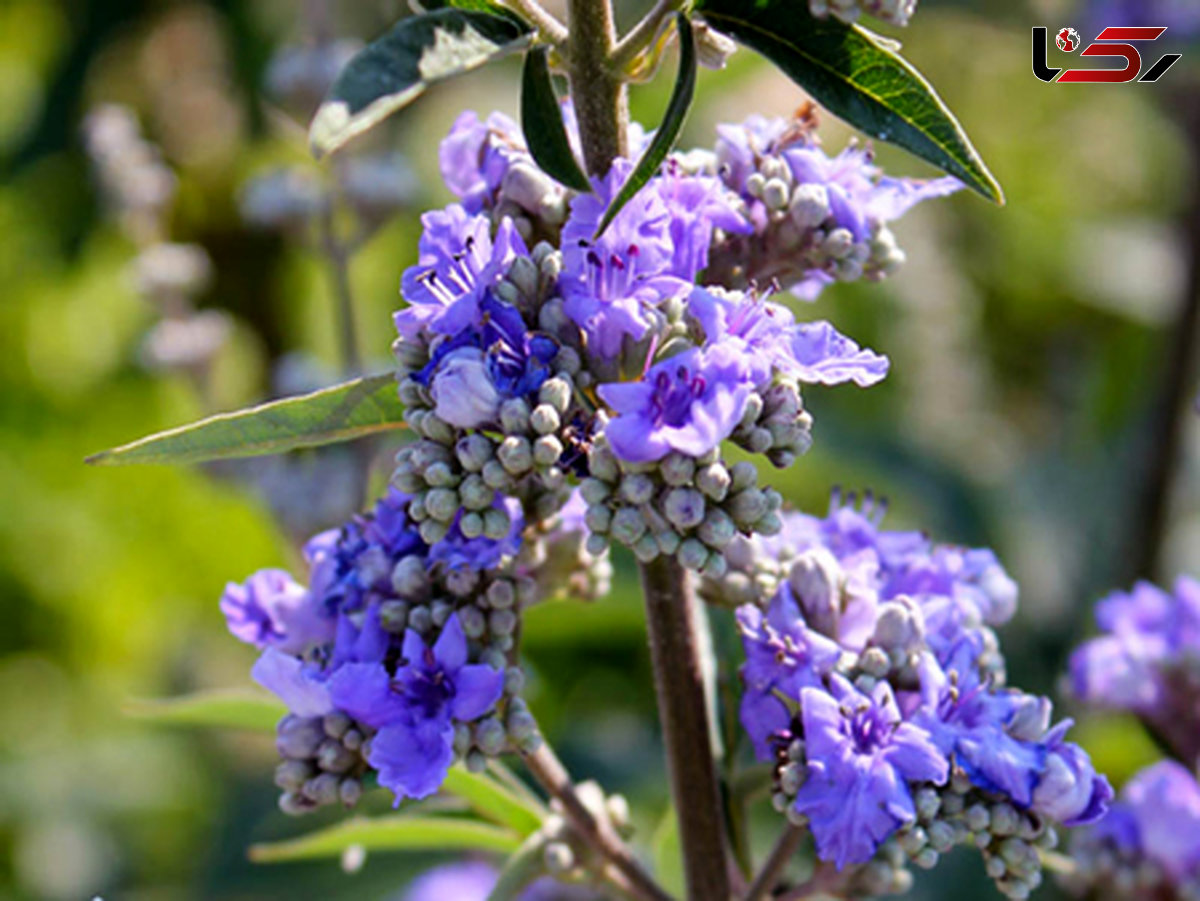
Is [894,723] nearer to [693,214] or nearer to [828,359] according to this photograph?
[828,359]

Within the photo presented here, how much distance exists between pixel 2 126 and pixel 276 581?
4.86 meters

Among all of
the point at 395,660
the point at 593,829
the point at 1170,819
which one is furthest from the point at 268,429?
the point at 1170,819

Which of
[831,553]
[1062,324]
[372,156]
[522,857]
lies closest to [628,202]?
[831,553]

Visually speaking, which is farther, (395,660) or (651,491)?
(395,660)

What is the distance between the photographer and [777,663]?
1.73 m

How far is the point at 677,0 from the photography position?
5.10 feet

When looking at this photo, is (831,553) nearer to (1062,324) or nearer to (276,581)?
(276,581)

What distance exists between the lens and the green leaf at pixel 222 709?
2117 mm

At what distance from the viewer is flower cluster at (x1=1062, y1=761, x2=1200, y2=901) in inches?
86.8

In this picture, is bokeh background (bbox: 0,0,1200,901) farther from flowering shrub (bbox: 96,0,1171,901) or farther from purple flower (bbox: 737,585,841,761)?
purple flower (bbox: 737,585,841,761)

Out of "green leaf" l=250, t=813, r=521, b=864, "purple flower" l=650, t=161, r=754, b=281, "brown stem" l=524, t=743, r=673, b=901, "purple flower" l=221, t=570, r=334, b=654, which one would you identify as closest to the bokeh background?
"green leaf" l=250, t=813, r=521, b=864

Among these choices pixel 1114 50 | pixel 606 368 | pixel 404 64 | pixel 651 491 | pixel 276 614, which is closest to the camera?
pixel 404 64

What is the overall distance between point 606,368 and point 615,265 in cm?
11

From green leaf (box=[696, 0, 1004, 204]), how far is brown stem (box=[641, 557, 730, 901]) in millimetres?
540
